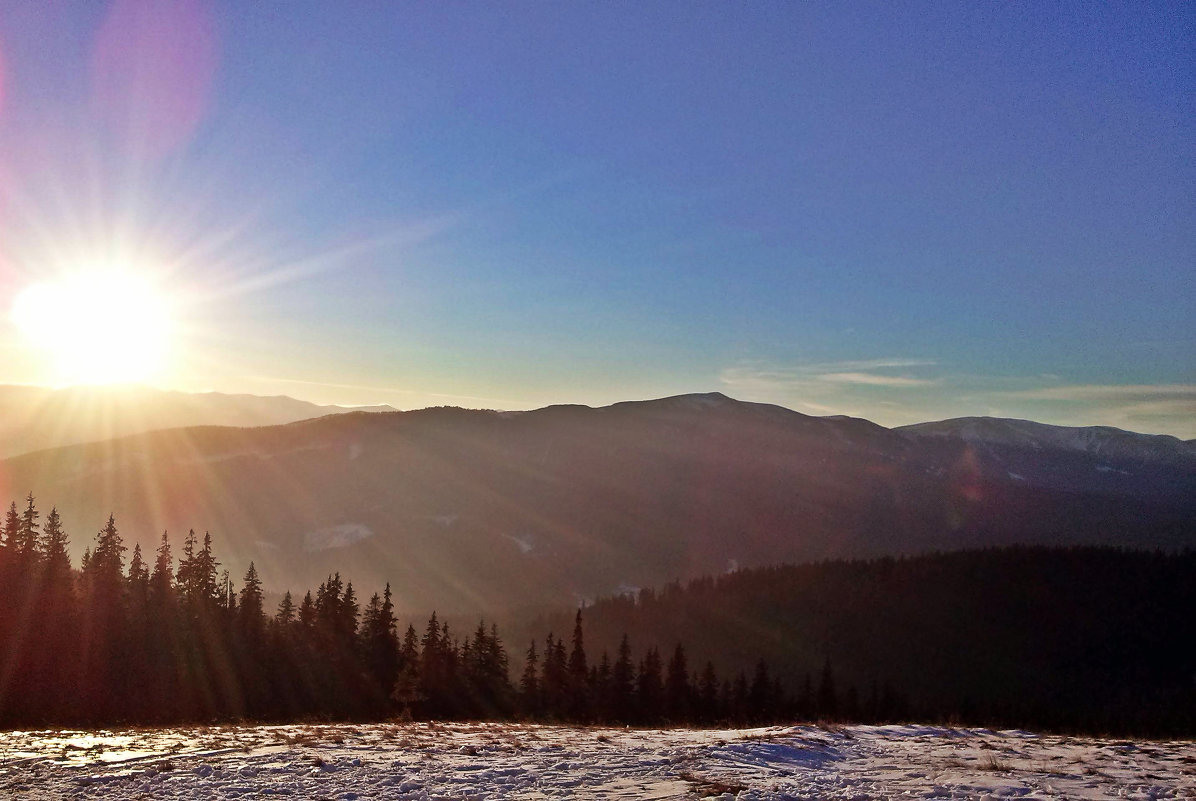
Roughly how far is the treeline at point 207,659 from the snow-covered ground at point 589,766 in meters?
25.7

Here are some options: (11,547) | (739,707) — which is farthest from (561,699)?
(11,547)

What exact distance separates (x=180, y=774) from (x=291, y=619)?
56.9 meters

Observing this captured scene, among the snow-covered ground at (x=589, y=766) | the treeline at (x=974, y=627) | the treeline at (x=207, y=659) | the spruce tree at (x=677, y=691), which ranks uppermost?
the snow-covered ground at (x=589, y=766)

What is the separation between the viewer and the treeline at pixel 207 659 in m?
47.6

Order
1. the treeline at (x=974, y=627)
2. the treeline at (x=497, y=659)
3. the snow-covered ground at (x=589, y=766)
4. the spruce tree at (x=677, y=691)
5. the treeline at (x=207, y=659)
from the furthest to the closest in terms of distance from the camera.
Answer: the treeline at (x=974, y=627), the spruce tree at (x=677, y=691), the treeline at (x=497, y=659), the treeline at (x=207, y=659), the snow-covered ground at (x=589, y=766)

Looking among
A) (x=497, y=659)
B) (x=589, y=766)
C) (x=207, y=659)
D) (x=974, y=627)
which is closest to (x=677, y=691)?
(x=497, y=659)

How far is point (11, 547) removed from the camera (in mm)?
54062

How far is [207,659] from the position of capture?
55.0m

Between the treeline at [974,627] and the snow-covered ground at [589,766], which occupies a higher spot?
the snow-covered ground at [589,766]

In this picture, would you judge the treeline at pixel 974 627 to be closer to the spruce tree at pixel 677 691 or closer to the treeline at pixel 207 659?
the spruce tree at pixel 677 691

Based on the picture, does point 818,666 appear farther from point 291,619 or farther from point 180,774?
point 180,774

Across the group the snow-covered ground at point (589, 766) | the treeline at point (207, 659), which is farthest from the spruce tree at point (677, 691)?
the snow-covered ground at point (589, 766)

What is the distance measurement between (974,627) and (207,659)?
170 meters

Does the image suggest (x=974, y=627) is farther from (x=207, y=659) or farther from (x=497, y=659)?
(x=207, y=659)
